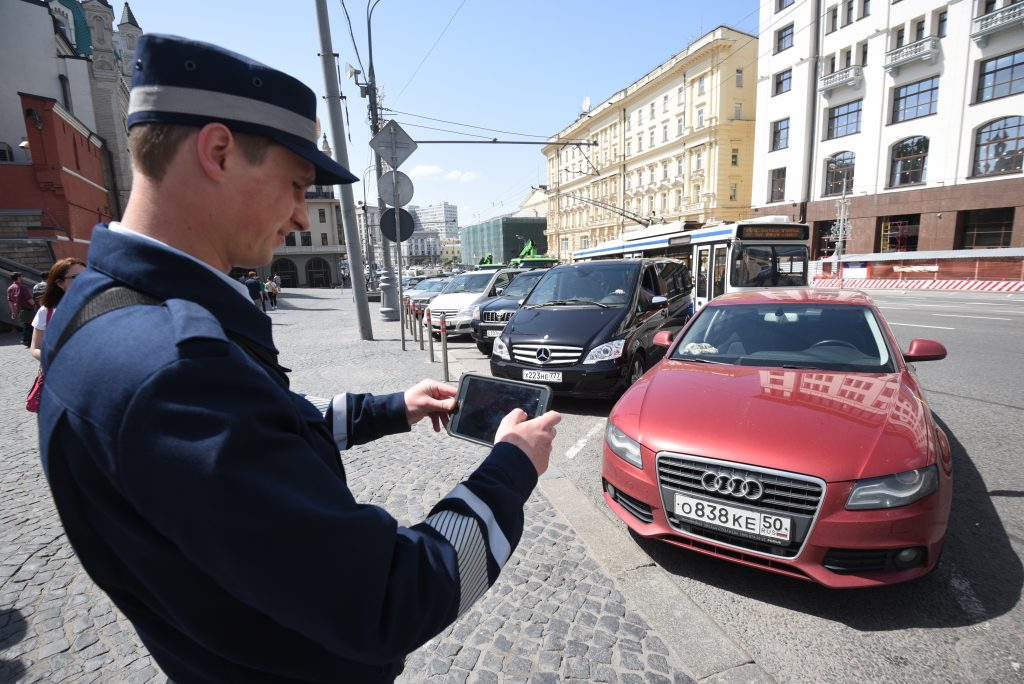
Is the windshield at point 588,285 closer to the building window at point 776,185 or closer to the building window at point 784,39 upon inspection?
the building window at point 776,185

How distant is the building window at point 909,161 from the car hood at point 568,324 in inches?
1369

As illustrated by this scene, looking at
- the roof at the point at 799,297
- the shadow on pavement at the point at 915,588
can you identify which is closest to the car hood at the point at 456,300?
the roof at the point at 799,297

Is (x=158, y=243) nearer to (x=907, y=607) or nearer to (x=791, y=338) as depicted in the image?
(x=907, y=607)

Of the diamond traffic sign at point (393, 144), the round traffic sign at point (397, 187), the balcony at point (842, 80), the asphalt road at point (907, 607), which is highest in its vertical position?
the balcony at point (842, 80)

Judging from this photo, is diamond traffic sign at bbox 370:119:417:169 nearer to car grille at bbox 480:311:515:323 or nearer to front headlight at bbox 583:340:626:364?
car grille at bbox 480:311:515:323

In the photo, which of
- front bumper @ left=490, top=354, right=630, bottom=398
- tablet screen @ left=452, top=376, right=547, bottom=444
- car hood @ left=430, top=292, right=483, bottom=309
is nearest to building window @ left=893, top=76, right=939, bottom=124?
car hood @ left=430, top=292, right=483, bottom=309

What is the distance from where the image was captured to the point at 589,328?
21.5 ft

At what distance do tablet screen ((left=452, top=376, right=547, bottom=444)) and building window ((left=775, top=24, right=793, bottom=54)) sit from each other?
46682 mm

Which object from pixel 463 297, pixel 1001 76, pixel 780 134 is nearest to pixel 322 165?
pixel 463 297

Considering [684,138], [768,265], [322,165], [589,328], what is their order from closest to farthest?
[322,165], [589,328], [768,265], [684,138]

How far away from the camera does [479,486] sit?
3.68 feet

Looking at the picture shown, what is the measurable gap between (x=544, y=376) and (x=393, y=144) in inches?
204

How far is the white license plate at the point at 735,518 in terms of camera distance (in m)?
2.68

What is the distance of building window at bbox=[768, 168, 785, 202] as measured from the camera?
3972cm
